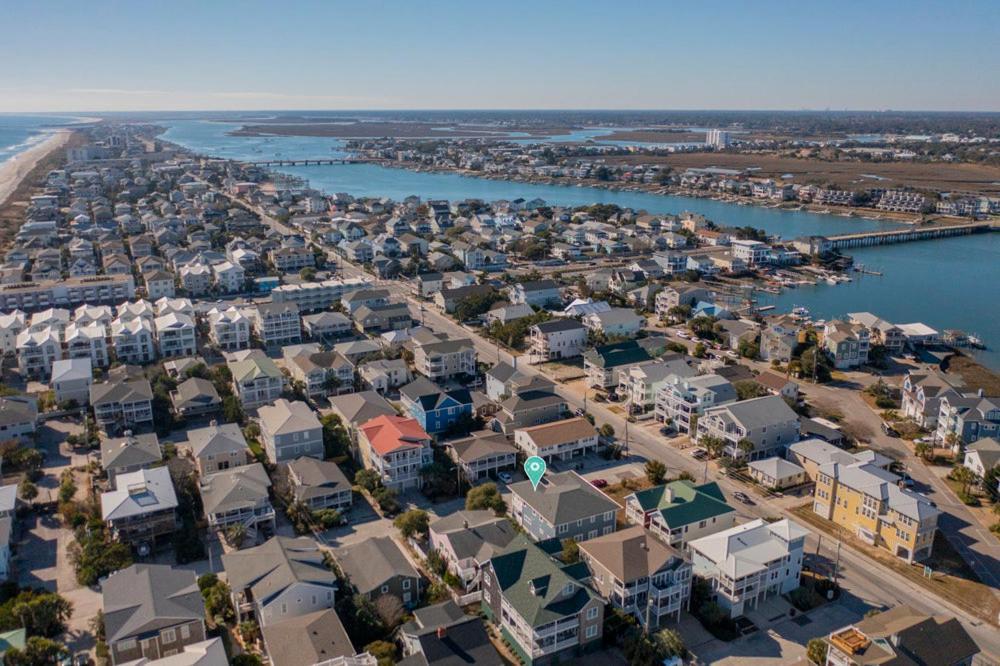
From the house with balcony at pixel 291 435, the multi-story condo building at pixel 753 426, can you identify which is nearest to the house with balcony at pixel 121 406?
the house with balcony at pixel 291 435

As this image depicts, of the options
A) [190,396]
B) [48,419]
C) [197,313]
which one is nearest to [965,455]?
[190,396]

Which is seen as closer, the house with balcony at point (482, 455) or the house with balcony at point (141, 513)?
the house with balcony at point (141, 513)

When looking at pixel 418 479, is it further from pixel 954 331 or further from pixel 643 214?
pixel 643 214

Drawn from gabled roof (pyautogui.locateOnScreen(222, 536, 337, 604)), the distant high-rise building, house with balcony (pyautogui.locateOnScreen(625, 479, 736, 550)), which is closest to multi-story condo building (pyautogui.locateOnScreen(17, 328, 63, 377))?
gabled roof (pyautogui.locateOnScreen(222, 536, 337, 604))

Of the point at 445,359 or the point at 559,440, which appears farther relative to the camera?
the point at 445,359

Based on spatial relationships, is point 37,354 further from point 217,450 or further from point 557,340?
point 557,340

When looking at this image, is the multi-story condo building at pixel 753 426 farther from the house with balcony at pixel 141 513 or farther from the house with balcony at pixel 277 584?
the house with balcony at pixel 141 513

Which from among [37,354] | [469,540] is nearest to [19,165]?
[37,354]
